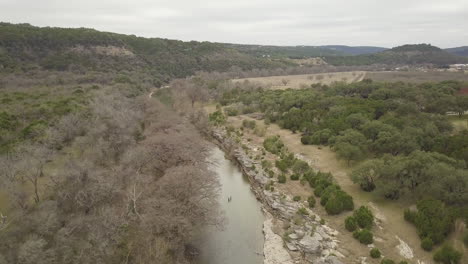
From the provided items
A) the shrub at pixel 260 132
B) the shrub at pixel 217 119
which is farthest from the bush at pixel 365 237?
the shrub at pixel 217 119

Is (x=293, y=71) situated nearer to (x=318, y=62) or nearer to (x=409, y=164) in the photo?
(x=318, y=62)

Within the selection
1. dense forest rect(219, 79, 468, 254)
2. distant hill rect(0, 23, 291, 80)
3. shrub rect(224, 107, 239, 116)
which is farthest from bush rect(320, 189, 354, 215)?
distant hill rect(0, 23, 291, 80)

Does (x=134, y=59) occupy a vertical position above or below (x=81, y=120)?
above

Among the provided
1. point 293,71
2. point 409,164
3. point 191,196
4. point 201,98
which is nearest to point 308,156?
point 409,164

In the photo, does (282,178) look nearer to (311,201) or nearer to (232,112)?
(311,201)

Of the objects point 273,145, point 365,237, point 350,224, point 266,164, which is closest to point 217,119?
point 273,145

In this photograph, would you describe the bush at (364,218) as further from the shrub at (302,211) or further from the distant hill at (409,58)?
the distant hill at (409,58)

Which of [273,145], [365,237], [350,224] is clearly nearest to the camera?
[365,237]
